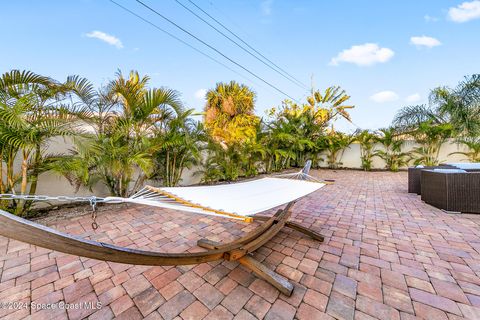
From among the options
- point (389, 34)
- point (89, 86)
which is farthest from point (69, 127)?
point (389, 34)

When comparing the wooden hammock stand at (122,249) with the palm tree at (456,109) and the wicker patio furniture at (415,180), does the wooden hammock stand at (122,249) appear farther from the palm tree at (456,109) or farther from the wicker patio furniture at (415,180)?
the palm tree at (456,109)

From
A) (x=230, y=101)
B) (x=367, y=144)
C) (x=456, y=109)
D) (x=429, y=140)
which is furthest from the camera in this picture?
(x=230, y=101)

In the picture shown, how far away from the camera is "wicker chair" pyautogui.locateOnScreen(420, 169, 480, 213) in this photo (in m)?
3.07

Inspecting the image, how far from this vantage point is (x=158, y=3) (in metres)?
5.29

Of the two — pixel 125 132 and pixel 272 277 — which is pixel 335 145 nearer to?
pixel 125 132

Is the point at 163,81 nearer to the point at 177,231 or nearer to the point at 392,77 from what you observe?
the point at 177,231

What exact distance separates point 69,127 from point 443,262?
4.80m

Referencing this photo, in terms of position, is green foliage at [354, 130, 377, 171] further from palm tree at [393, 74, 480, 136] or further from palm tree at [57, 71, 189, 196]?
palm tree at [57, 71, 189, 196]

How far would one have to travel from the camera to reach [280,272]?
1.72 metres

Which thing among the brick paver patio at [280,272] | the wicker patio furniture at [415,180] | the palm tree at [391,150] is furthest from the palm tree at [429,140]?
the brick paver patio at [280,272]

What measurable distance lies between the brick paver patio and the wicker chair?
583 millimetres

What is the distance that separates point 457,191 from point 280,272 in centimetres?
361

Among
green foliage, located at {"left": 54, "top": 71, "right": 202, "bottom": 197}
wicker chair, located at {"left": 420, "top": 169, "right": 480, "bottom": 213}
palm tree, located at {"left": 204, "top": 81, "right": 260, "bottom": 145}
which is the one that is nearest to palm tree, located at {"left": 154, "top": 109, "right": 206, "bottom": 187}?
green foliage, located at {"left": 54, "top": 71, "right": 202, "bottom": 197}

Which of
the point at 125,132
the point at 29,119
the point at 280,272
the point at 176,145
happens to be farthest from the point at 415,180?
the point at 29,119
